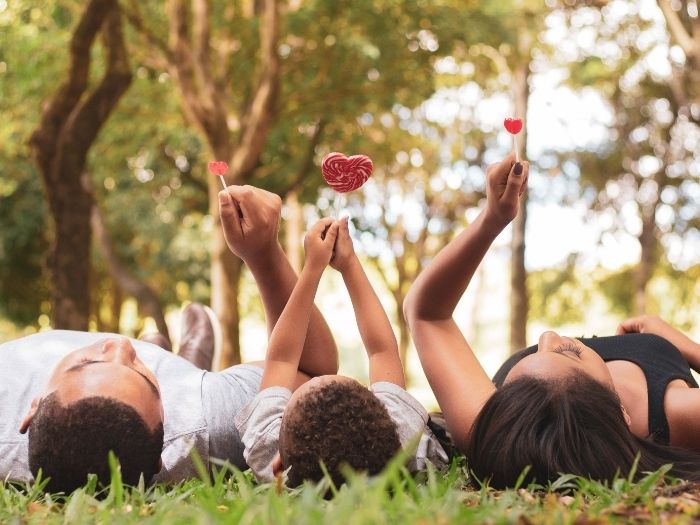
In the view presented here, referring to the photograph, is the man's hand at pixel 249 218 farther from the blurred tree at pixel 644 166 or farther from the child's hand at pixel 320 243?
the blurred tree at pixel 644 166

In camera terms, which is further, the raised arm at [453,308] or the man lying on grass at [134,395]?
the raised arm at [453,308]

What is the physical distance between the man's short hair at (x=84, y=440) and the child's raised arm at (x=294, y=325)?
55 cm

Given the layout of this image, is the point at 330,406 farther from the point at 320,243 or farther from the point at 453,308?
the point at 453,308

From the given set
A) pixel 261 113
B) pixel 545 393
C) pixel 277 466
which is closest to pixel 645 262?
pixel 261 113

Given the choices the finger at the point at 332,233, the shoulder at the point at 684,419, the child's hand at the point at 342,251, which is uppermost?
the finger at the point at 332,233

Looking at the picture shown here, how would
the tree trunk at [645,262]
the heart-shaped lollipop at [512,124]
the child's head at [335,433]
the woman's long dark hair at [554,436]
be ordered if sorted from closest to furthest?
the child's head at [335,433]
the woman's long dark hair at [554,436]
the heart-shaped lollipop at [512,124]
the tree trunk at [645,262]

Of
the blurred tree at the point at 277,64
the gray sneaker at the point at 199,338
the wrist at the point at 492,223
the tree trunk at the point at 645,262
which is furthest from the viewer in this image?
the tree trunk at the point at 645,262

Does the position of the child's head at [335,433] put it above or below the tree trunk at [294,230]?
above

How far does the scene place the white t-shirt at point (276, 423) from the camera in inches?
113

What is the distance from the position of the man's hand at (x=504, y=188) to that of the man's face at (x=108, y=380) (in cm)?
144

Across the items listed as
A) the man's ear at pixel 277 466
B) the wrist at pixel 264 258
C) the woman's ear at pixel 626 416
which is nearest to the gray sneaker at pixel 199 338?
the wrist at pixel 264 258

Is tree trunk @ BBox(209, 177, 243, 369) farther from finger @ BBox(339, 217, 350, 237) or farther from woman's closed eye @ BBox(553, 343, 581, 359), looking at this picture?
woman's closed eye @ BBox(553, 343, 581, 359)

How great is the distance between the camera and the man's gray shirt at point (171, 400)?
312cm

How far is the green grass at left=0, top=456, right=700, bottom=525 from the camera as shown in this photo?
1.89m
